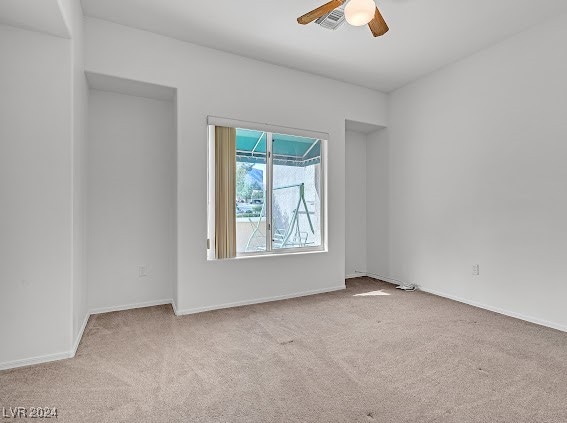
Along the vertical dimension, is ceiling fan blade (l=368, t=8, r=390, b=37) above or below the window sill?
above

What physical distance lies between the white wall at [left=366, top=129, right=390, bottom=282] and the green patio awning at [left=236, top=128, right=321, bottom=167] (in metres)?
1.19

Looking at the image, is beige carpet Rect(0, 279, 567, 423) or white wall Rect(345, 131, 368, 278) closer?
beige carpet Rect(0, 279, 567, 423)

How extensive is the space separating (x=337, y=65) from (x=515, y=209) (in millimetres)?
2593

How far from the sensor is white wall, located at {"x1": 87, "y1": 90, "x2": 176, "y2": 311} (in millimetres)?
3357

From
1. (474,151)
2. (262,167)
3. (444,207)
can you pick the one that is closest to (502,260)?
(444,207)

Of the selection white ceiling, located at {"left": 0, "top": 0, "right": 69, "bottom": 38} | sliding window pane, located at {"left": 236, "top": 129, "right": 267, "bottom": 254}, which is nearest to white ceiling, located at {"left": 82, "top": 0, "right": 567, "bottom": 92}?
white ceiling, located at {"left": 0, "top": 0, "right": 69, "bottom": 38}

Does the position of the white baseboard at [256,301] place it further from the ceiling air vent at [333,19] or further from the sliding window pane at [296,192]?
the ceiling air vent at [333,19]

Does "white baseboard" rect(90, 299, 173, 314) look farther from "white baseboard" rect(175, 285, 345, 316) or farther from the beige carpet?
"white baseboard" rect(175, 285, 345, 316)

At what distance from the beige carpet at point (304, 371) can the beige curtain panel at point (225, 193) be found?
2.62ft

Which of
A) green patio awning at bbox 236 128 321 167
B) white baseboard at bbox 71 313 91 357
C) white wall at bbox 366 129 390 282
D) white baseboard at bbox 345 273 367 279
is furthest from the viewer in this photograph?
white baseboard at bbox 345 273 367 279

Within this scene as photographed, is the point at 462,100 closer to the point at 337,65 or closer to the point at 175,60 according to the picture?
the point at 337,65

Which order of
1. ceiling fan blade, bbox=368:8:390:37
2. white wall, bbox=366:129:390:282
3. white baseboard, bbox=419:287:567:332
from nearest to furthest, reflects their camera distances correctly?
ceiling fan blade, bbox=368:8:390:37 < white baseboard, bbox=419:287:567:332 < white wall, bbox=366:129:390:282

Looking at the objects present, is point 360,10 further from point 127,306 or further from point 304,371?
point 127,306

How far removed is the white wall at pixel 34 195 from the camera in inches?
86.2
